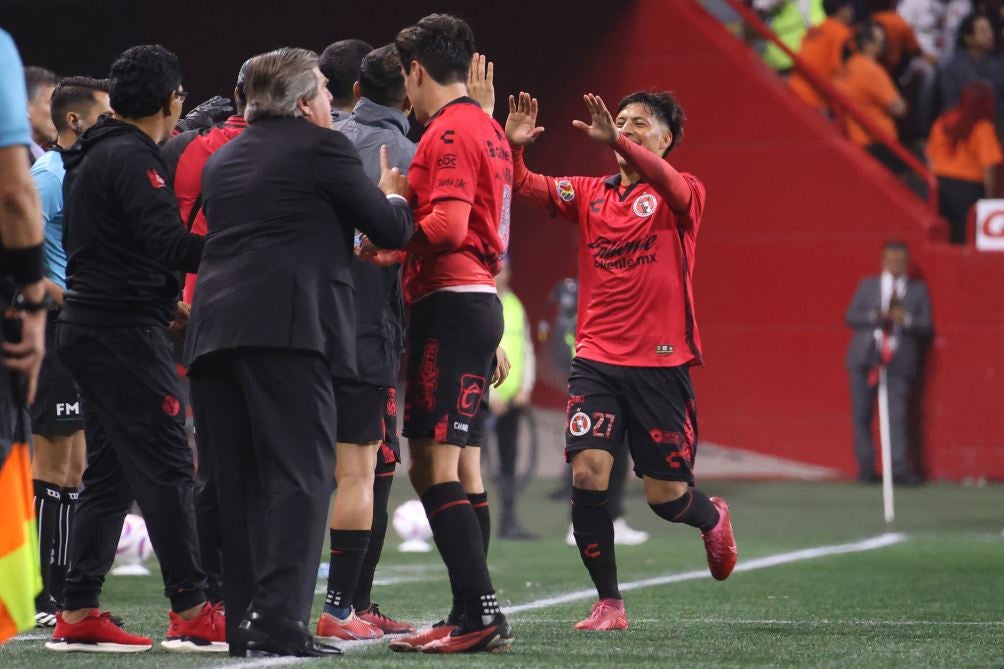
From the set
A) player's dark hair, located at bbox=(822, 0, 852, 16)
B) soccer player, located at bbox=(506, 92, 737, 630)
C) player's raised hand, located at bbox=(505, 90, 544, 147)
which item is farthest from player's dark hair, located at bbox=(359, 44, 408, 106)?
player's dark hair, located at bbox=(822, 0, 852, 16)

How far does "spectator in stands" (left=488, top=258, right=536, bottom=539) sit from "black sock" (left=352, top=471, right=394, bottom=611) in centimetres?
518

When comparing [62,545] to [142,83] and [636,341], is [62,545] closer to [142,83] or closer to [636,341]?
[142,83]

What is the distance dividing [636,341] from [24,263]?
311cm

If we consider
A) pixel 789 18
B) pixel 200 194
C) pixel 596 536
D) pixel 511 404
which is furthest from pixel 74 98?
pixel 789 18

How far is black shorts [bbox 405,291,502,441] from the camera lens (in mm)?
5695

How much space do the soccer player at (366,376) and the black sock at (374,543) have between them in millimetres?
214

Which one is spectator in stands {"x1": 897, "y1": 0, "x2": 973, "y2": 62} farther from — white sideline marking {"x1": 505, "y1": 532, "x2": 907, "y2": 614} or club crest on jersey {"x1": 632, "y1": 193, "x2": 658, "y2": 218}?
club crest on jersey {"x1": 632, "y1": 193, "x2": 658, "y2": 218}

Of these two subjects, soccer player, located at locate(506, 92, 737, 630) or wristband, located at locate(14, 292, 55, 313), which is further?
soccer player, located at locate(506, 92, 737, 630)

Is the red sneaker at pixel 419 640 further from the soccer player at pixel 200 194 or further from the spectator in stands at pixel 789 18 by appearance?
the spectator in stands at pixel 789 18

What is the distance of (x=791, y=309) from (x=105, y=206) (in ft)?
37.6

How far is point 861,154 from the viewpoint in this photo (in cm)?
1619

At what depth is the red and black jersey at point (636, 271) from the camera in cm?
700

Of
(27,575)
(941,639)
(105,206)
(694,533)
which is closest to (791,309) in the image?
(694,533)

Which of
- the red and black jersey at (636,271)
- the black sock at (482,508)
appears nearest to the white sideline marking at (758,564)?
the black sock at (482,508)
